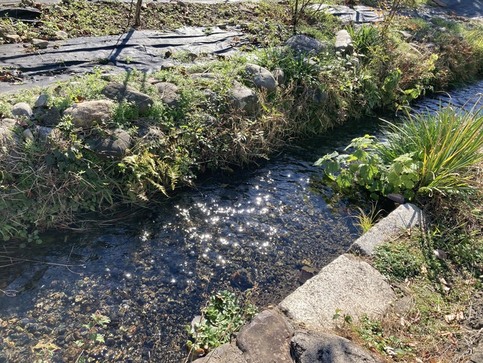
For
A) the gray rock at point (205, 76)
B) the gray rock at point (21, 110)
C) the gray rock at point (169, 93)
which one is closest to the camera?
the gray rock at point (21, 110)

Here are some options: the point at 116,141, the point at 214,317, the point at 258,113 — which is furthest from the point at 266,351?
the point at 258,113

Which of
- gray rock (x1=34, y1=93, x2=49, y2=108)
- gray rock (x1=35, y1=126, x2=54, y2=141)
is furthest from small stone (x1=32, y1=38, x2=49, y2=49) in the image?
gray rock (x1=35, y1=126, x2=54, y2=141)

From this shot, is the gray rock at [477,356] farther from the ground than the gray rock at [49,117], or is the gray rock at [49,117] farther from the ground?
the gray rock at [49,117]

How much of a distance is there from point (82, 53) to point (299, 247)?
3749 mm

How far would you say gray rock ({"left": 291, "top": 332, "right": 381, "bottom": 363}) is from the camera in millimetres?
2422

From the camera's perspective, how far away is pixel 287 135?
208 inches

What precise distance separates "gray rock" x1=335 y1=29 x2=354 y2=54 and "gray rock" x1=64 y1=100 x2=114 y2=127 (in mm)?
3863

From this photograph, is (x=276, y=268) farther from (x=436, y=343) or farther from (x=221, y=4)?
(x=221, y=4)

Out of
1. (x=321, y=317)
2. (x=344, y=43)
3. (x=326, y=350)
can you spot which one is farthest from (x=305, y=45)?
(x=326, y=350)

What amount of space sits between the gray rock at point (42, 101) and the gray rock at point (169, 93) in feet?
3.73

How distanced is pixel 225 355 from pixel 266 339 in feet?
0.89

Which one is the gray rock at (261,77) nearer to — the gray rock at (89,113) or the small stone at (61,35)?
the gray rock at (89,113)

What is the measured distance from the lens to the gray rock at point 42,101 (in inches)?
156

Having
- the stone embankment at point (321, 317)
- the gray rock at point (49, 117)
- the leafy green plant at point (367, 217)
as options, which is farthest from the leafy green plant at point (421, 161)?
the gray rock at point (49, 117)
